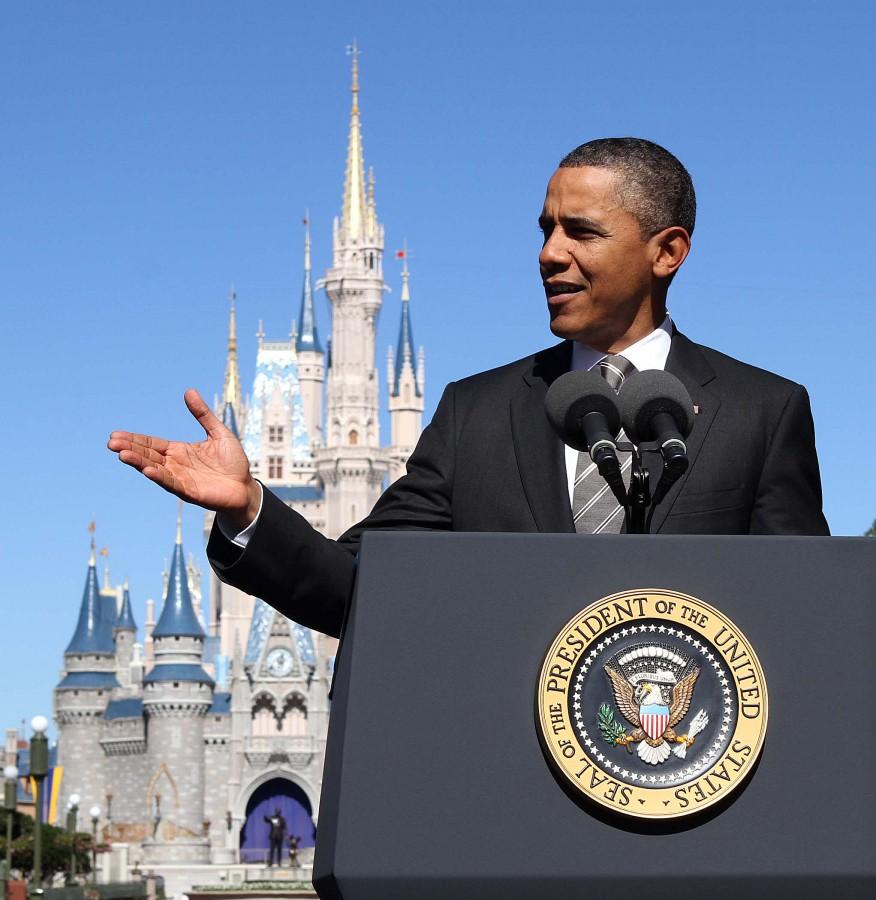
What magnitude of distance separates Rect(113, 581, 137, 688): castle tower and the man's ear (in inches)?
3245

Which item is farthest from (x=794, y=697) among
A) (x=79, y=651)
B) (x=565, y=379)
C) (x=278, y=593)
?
(x=79, y=651)

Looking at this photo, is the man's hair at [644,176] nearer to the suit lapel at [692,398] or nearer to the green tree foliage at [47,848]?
the suit lapel at [692,398]

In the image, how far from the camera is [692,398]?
3.12 meters

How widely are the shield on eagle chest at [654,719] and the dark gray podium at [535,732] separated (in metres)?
0.11

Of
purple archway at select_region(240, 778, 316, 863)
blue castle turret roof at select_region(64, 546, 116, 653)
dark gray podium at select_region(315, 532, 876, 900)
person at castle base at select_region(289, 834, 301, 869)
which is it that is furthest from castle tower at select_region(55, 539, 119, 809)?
dark gray podium at select_region(315, 532, 876, 900)

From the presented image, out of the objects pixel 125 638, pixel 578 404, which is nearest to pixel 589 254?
pixel 578 404

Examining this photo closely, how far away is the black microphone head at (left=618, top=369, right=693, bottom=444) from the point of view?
8.91ft

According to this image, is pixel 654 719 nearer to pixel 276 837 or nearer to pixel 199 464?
pixel 199 464

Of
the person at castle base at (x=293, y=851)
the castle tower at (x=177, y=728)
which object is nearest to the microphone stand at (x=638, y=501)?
the person at castle base at (x=293, y=851)

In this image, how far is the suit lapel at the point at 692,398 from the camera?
9.73ft

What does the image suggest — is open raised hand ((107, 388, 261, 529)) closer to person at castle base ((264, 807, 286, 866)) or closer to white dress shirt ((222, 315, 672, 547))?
white dress shirt ((222, 315, 672, 547))

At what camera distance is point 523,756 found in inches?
93.5

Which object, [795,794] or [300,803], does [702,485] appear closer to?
[795,794]

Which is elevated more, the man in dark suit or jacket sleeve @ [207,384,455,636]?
the man in dark suit
